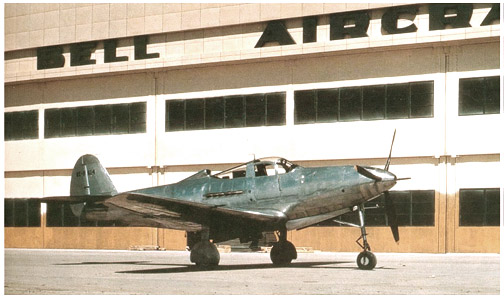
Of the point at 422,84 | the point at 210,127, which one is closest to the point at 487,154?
the point at 422,84

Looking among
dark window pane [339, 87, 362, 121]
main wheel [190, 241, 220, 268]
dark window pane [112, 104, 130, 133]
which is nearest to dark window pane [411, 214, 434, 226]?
dark window pane [339, 87, 362, 121]

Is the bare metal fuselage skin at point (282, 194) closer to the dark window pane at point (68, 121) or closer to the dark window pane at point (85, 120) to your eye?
the dark window pane at point (85, 120)

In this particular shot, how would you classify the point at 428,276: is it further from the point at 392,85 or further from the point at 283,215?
the point at 392,85

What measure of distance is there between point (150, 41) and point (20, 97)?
746cm

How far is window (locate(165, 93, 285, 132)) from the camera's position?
34000mm

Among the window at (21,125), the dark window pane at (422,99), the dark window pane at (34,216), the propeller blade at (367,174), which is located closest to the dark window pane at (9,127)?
the window at (21,125)

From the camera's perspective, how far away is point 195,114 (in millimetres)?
35812

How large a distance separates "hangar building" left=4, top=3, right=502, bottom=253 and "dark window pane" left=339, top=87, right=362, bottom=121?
0.05m

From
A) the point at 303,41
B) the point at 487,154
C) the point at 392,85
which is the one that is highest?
the point at 303,41

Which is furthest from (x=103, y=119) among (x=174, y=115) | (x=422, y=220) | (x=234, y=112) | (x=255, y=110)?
(x=422, y=220)

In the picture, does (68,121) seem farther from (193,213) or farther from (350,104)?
(193,213)

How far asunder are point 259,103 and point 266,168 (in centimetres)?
1264

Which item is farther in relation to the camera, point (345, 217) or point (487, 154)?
point (345, 217)

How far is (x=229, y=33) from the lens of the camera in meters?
36.1
